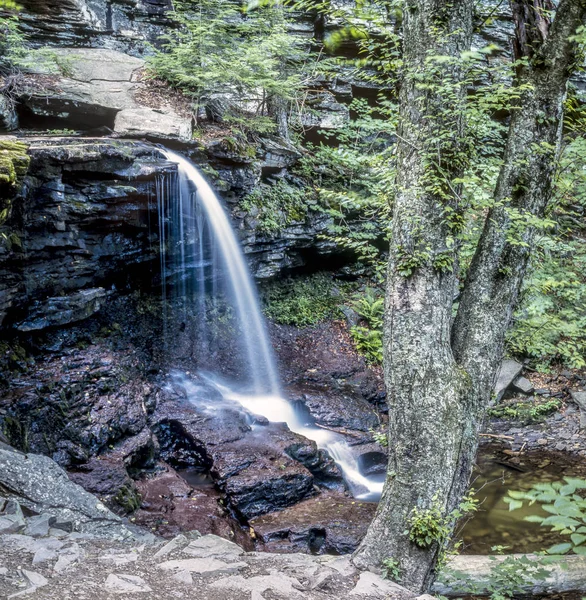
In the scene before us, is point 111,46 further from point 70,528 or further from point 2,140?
point 70,528

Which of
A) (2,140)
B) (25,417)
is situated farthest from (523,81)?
(25,417)

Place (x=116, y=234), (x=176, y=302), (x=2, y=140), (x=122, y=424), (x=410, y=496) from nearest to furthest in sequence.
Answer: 1. (x=410, y=496)
2. (x=2, y=140)
3. (x=122, y=424)
4. (x=116, y=234)
5. (x=176, y=302)

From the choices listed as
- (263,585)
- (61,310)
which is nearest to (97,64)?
(61,310)

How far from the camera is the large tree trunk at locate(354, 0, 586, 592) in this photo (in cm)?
370

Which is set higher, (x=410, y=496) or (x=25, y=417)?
(x=410, y=496)

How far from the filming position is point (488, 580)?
14.6ft

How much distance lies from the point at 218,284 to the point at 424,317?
7165mm

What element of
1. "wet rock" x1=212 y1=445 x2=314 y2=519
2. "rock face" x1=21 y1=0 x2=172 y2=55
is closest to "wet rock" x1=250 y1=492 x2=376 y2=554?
"wet rock" x1=212 y1=445 x2=314 y2=519

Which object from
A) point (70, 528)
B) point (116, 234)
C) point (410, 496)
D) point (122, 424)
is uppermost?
point (116, 234)

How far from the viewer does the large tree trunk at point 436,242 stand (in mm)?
3699

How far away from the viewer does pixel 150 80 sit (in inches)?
403

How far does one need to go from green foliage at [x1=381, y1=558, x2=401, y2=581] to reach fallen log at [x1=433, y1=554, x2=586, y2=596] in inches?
34.4

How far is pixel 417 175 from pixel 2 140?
5.45 m

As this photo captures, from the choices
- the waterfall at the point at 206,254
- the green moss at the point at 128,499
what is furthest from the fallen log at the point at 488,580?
the waterfall at the point at 206,254
